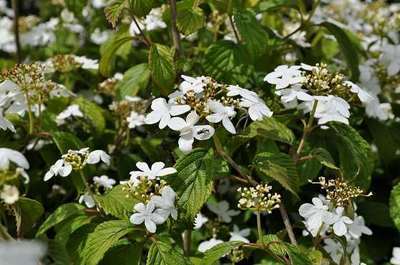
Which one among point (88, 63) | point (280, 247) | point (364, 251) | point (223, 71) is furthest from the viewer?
point (88, 63)

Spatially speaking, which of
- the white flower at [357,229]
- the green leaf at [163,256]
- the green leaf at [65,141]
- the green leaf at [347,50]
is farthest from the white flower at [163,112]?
the green leaf at [347,50]

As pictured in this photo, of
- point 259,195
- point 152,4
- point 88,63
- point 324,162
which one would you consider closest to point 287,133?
point 324,162

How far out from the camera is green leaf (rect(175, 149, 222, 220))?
4.47ft

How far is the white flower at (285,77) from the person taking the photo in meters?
1.45

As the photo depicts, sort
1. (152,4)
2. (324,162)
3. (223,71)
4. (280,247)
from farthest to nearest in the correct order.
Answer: (223,71) < (152,4) < (324,162) < (280,247)

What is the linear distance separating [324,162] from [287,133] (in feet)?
0.35

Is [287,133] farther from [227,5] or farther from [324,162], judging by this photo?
[227,5]

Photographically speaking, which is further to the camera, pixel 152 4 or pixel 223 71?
pixel 223 71

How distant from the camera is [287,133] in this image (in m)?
1.53

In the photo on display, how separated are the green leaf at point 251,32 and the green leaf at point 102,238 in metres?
0.60

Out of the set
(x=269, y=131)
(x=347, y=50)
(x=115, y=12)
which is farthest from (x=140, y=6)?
(x=347, y=50)

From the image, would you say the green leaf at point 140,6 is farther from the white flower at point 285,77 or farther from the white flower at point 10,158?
the white flower at point 10,158

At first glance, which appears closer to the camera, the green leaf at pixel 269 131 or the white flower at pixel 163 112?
the white flower at pixel 163 112

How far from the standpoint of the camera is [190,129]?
4.40 ft
